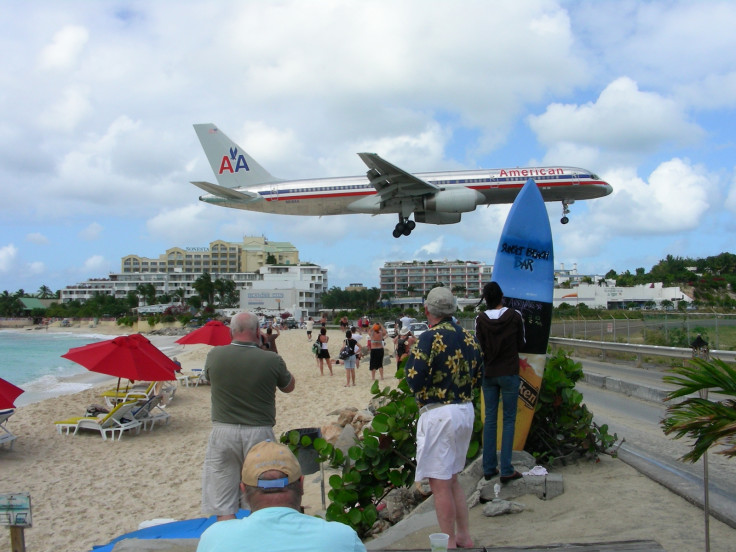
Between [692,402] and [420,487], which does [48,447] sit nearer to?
[420,487]

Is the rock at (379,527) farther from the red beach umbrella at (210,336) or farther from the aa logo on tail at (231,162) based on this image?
the aa logo on tail at (231,162)

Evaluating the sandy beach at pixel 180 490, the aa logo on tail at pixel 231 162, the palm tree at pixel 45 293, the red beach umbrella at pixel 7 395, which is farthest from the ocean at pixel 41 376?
the palm tree at pixel 45 293

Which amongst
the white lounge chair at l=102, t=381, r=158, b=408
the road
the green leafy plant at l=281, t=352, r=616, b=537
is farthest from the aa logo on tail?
the green leafy plant at l=281, t=352, r=616, b=537

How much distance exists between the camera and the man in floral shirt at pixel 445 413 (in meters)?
3.50

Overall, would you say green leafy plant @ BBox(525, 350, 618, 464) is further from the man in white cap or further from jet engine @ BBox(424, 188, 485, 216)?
jet engine @ BBox(424, 188, 485, 216)

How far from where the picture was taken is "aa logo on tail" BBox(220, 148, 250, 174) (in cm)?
2658

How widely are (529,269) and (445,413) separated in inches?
90.9

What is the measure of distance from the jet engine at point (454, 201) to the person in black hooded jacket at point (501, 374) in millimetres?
16736

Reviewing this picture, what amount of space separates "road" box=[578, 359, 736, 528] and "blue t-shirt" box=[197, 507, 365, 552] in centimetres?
299

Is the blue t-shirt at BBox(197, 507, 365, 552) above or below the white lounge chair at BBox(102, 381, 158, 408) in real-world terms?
above

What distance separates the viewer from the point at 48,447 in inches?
391

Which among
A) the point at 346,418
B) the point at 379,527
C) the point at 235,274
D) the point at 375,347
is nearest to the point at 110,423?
the point at 346,418

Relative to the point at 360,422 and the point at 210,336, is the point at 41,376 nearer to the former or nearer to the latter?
the point at 210,336

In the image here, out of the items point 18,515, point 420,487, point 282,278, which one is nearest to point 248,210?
point 420,487
